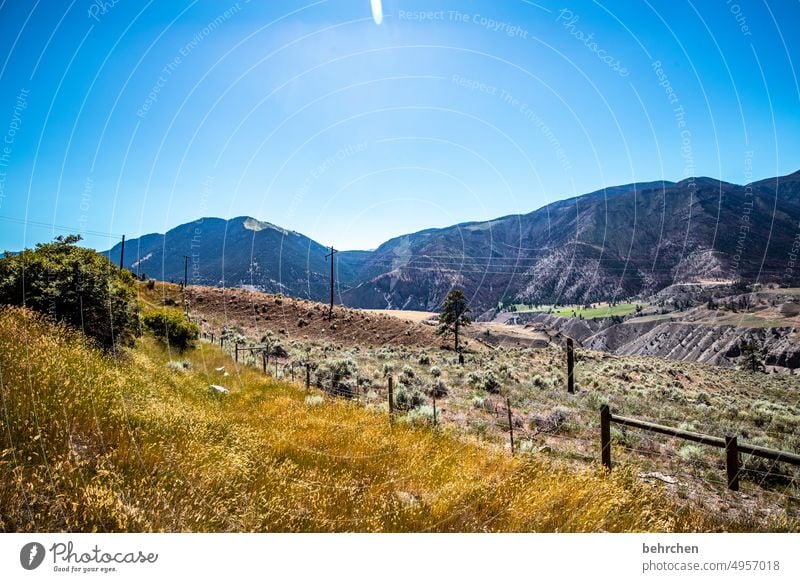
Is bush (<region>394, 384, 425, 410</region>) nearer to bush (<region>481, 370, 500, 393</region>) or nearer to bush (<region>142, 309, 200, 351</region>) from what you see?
bush (<region>481, 370, 500, 393</region>)

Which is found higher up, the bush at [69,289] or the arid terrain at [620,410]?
the bush at [69,289]

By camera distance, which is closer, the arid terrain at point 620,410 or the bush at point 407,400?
the arid terrain at point 620,410

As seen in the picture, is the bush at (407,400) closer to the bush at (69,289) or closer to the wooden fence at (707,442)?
the wooden fence at (707,442)

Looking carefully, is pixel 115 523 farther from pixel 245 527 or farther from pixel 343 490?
pixel 343 490

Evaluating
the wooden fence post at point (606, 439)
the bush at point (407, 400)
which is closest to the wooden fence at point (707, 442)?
the wooden fence post at point (606, 439)

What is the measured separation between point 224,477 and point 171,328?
24.4 m

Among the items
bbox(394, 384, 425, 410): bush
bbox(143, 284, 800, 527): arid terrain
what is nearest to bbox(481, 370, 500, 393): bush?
bbox(143, 284, 800, 527): arid terrain

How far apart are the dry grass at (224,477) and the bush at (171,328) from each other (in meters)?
19.4

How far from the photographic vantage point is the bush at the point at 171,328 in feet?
79.2

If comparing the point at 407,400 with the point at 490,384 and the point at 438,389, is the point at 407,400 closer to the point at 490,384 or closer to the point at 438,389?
the point at 438,389

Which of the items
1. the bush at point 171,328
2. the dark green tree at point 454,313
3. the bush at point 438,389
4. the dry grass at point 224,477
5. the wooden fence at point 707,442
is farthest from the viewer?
the dark green tree at point 454,313

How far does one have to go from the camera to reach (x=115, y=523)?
11.2 ft
